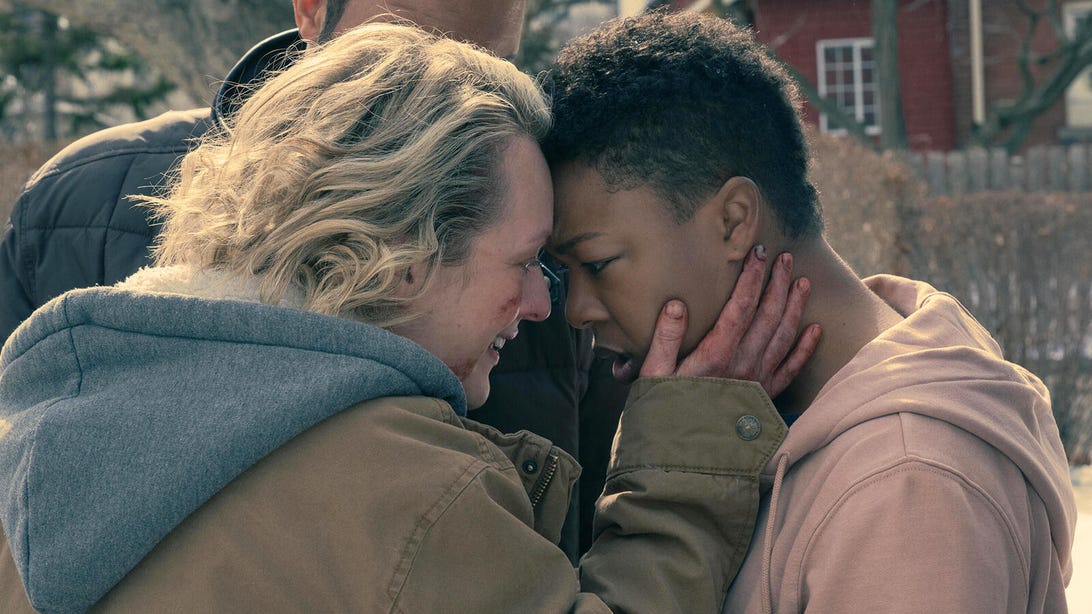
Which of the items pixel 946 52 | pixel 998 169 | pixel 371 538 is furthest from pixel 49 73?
pixel 371 538

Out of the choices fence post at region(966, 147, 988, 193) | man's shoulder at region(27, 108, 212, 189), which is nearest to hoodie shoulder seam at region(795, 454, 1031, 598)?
man's shoulder at region(27, 108, 212, 189)

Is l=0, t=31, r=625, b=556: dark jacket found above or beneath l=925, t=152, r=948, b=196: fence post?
above

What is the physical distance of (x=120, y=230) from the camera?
2.69m

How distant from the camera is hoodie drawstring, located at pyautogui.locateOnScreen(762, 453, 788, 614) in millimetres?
2088

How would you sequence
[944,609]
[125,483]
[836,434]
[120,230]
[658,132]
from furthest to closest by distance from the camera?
[120,230] → [658,132] → [836,434] → [944,609] → [125,483]

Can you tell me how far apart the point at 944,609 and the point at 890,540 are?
129 millimetres

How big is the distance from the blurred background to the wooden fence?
0.03 meters

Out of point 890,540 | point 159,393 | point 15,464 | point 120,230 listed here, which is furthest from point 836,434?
point 120,230

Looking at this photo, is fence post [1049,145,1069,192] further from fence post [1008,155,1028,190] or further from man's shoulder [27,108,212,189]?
man's shoulder [27,108,212,189]

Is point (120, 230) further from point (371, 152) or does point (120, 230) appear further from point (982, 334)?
point (982, 334)

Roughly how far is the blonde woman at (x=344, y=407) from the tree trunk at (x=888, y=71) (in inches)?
636

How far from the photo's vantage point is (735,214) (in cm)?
239

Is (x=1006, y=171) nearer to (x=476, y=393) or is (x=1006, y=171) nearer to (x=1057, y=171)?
(x=1057, y=171)

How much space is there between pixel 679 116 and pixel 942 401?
0.76 meters
